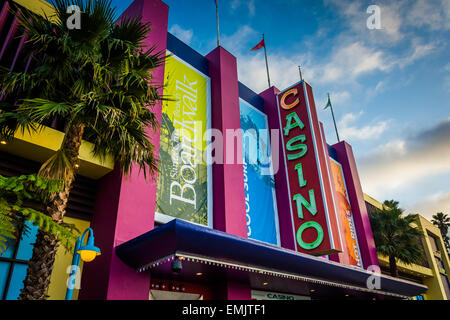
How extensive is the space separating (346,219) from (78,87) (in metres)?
18.2

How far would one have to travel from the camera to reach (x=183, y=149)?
1248 cm

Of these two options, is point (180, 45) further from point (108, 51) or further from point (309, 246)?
point (309, 246)

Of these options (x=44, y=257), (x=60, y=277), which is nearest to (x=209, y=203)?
(x=60, y=277)

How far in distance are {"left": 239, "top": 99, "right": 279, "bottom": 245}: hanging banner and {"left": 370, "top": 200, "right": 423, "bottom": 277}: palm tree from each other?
40.8ft

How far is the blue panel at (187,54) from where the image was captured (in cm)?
1376

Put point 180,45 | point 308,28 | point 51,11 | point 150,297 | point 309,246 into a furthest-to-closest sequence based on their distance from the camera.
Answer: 1. point 308,28
2. point 180,45
3. point 309,246
4. point 51,11
5. point 150,297

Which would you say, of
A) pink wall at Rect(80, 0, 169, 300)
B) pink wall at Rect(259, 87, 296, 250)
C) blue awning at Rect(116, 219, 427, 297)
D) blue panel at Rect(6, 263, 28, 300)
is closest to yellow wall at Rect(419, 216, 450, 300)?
pink wall at Rect(259, 87, 296, 250)

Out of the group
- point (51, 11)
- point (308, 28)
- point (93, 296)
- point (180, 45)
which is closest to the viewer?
point (93, 296)

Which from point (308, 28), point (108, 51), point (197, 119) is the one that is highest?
point (308, 28)

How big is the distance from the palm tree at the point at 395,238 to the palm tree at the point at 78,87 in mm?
21329

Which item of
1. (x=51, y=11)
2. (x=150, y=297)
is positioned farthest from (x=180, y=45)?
(x=150, y=297)

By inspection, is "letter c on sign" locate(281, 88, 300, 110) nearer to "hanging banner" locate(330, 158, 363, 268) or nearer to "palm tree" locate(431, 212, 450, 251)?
"hanging banner" locate(330, 158, 363, 268)

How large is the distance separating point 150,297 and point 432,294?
3204 cm

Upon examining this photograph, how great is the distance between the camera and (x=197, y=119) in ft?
44.8
